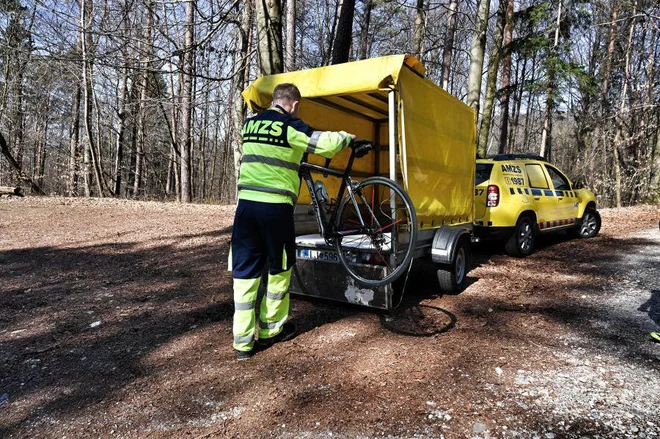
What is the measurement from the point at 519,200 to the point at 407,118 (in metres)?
3.76

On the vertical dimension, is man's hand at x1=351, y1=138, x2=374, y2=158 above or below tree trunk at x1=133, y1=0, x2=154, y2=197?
below

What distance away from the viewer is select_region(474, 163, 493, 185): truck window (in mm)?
7398

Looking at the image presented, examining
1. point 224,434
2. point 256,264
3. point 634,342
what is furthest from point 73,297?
point 634,342

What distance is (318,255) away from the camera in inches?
185

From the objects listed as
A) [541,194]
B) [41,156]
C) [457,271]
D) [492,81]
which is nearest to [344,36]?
[541,194]

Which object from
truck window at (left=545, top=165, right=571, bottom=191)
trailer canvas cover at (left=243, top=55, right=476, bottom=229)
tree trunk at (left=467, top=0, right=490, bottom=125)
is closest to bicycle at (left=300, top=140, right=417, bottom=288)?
trailer canvas cover at (left=243, top=55, right=476, bottom=229)

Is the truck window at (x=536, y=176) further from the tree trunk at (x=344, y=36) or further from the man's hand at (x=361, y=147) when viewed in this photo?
the man's hand at (x=361, y=147)

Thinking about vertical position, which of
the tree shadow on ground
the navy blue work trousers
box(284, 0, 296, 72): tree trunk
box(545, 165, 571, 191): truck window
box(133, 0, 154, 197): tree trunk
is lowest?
the tree shadow on ground

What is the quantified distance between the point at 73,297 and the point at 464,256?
5.03 m

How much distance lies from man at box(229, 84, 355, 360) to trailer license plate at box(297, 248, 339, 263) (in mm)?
904

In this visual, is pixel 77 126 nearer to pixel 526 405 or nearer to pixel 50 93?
pixel 50 93

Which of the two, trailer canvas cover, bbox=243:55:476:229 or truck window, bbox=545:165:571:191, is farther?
truck window, bbox=545:165:571:191

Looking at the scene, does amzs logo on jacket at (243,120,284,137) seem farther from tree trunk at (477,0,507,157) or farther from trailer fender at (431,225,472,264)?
tree trunk at (477,0,507,157)

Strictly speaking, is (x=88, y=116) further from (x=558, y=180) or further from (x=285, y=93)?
(x=558, y=180)
